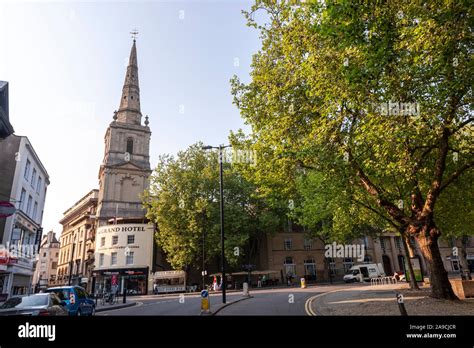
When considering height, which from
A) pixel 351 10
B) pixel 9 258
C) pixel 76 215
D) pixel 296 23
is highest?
pixel 76 215

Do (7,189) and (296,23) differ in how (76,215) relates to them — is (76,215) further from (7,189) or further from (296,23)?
(296,23)

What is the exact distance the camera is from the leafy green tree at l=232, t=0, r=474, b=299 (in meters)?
9.60

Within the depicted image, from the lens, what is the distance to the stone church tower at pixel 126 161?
56188 millimetres

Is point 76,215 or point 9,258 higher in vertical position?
point 76,215

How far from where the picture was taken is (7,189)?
2575cm

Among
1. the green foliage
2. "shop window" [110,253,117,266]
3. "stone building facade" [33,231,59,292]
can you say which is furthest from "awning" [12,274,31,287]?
"stone building facade" [33,231,59,292]

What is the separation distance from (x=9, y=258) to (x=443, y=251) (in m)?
63.9

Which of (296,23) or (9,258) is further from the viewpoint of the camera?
(9,258)

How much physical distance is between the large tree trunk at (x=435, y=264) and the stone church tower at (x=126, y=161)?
4536 centimetres

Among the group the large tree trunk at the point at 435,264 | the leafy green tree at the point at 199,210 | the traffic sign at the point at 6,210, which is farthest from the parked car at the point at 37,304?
the leafy green tree at the point at 199,210

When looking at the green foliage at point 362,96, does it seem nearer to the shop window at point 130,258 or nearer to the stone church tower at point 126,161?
the shop window at point 130,258

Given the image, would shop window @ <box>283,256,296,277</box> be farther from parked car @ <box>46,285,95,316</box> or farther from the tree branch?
the tree branch

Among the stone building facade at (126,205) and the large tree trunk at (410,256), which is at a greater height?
the stone building facade at (126,205)
